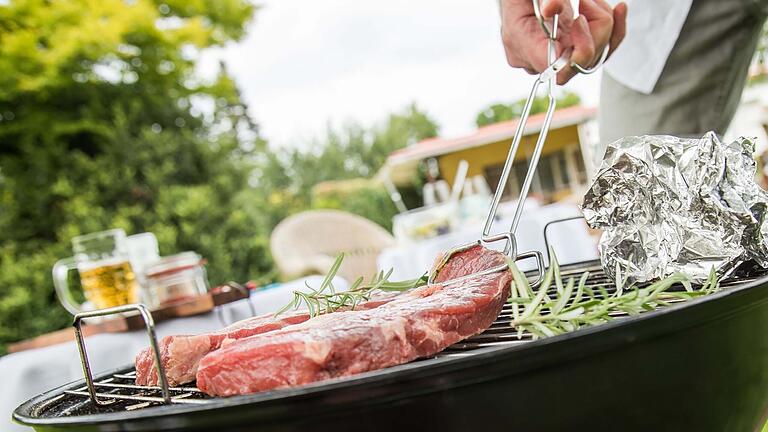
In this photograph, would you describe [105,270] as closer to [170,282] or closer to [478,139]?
[170,282]

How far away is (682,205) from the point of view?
111 centimetres

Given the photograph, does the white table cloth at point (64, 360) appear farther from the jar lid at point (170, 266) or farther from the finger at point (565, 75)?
the finger at point (565, 75)

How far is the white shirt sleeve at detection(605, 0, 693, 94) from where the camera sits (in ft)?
6.83

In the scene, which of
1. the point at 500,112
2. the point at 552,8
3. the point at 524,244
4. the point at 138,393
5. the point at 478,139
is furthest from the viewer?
the point at 500,112

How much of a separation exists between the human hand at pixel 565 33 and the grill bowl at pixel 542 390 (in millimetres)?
774

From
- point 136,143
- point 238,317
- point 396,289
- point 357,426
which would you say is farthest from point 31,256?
point 357,426

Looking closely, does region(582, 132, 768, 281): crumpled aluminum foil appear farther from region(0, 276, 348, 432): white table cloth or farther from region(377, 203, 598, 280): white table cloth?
region(377, 203, 598, 280): white table cloth

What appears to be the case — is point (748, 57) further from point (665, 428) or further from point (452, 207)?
point (452, 207)

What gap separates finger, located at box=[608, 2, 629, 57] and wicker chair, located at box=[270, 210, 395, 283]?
413cm

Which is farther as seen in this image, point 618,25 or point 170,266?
point 170,266

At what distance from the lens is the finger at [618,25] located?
1557mm

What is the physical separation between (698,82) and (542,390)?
190 cm

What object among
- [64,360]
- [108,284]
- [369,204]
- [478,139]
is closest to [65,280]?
[108,284]

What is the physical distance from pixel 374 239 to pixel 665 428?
20.2 feet
